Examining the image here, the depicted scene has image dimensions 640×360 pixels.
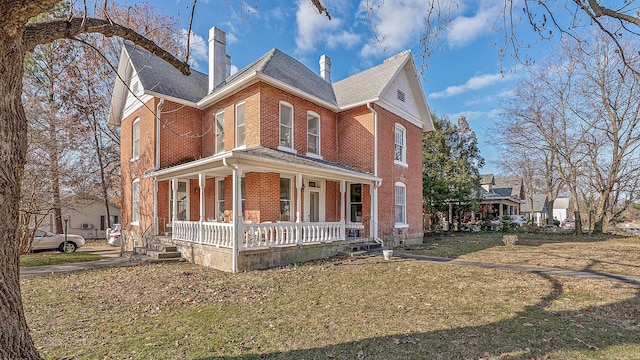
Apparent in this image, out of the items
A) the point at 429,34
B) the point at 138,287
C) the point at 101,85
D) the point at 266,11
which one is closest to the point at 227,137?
the point at 138,287

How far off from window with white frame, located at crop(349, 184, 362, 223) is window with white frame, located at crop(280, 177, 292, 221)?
131 inches

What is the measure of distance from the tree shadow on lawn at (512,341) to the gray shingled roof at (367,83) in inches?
419

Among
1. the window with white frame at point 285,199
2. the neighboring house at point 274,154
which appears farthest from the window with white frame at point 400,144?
the window with white frame at point 285,199

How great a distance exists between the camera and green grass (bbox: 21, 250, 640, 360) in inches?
163

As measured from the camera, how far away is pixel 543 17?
13.3 ft

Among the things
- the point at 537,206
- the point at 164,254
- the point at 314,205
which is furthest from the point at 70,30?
the point at 537,206

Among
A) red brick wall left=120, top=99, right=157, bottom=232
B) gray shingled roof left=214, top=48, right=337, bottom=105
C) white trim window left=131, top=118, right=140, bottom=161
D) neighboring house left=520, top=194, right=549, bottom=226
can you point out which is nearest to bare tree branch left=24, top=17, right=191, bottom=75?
gray shingled roof left=214, top=48, right=337, bottom=105

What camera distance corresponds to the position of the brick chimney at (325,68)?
18.5 meters

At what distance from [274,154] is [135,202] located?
Result: 9053mm

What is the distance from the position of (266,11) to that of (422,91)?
13.3 meters

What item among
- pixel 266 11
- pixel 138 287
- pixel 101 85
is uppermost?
pixel 101 85

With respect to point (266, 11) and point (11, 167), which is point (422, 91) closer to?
point (266, 11)

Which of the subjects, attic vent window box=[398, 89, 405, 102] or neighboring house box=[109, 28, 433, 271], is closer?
neighboring house box=[109, 28, 433, 271]

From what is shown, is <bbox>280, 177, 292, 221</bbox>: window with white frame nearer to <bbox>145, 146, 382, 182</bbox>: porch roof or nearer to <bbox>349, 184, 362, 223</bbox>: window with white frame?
<bbox>145, 146, 382, 182</bbox>: porch roof
